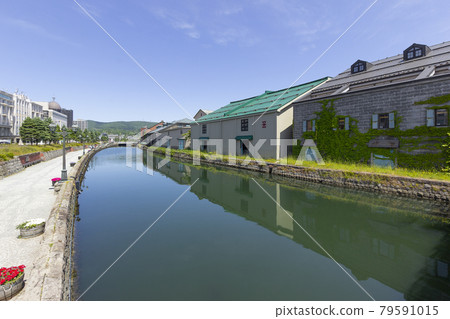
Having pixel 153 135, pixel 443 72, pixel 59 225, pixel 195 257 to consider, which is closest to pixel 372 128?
pixel 443 72

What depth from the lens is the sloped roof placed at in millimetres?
18731

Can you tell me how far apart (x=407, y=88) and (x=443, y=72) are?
7.79ft

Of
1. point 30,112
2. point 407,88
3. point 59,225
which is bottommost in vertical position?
point 59,225

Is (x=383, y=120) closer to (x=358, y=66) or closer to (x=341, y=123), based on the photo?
(x=341, y=123)

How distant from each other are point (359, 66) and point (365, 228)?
23308mm

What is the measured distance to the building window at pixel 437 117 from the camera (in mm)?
16672

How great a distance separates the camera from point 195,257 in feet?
24.7

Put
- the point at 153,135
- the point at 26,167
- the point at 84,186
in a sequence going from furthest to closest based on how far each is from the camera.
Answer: the point at 153,135 → the point at 26,167 → the point at 84,186

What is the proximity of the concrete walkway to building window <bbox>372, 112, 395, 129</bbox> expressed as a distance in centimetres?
2547

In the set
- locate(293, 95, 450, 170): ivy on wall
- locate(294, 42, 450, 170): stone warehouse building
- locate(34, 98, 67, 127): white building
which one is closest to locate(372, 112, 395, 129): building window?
locate(294, 42, 450, 170): stone warehouse building

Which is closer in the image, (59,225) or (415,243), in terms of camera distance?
(59,225)

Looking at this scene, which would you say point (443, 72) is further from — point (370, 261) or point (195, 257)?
point (195, 257)

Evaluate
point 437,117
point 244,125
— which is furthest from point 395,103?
point 244,125
